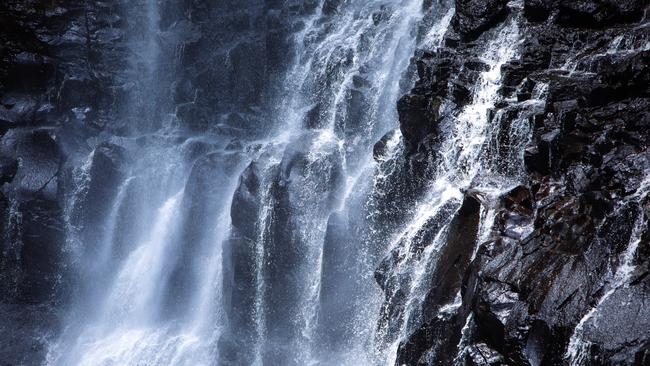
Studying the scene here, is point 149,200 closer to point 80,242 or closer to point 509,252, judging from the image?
point 80,242

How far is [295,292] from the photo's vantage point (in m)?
23.0

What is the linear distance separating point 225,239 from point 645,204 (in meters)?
18.2

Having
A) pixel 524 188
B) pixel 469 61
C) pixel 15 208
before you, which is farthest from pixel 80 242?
pixel 524 188

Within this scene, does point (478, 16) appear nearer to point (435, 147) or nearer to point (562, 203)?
point (435, 147)

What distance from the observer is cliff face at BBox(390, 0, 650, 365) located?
10.5 meters

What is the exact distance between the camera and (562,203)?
13000mm

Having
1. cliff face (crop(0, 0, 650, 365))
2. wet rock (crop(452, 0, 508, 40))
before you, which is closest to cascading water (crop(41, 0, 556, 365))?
cliff face (crop(0, 0, 650, 365))

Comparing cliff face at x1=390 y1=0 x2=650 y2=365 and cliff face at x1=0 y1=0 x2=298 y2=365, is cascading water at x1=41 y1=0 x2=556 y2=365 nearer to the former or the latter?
cliff face at x1=0 y1=0 x2=298 y2=365

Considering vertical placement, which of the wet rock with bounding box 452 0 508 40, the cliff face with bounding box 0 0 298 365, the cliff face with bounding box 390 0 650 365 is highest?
the cliff face with bounding box 0 0 298 365

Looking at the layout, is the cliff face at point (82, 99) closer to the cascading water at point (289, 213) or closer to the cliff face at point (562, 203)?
the cascading water at point (289, 213)

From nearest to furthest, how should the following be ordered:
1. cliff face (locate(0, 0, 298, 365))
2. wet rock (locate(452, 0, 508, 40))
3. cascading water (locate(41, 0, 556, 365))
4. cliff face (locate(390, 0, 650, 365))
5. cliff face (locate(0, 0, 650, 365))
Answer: cliff face (locate(390, 0, 650, 365))
cliff face (locate(0, 0, 650, 365))
cascading water (locate(41, 0, 556, 365))
wet rock (locate(452, 0, 508, 40))
cliff face (locate(0, 0, 298, 365))

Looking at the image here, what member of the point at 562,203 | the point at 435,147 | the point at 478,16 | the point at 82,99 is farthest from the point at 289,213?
the point at 82,99

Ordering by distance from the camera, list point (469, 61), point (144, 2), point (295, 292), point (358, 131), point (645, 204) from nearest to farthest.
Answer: point (645, 204) → point (469, 61) → point (295, 292) → point (358, 131) → point (144, 2)

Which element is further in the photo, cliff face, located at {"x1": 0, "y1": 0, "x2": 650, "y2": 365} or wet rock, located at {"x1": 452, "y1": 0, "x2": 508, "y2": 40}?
wet rock, located at {"x1": 452, "y1": 0, "x2": 508, "y2": 40}
